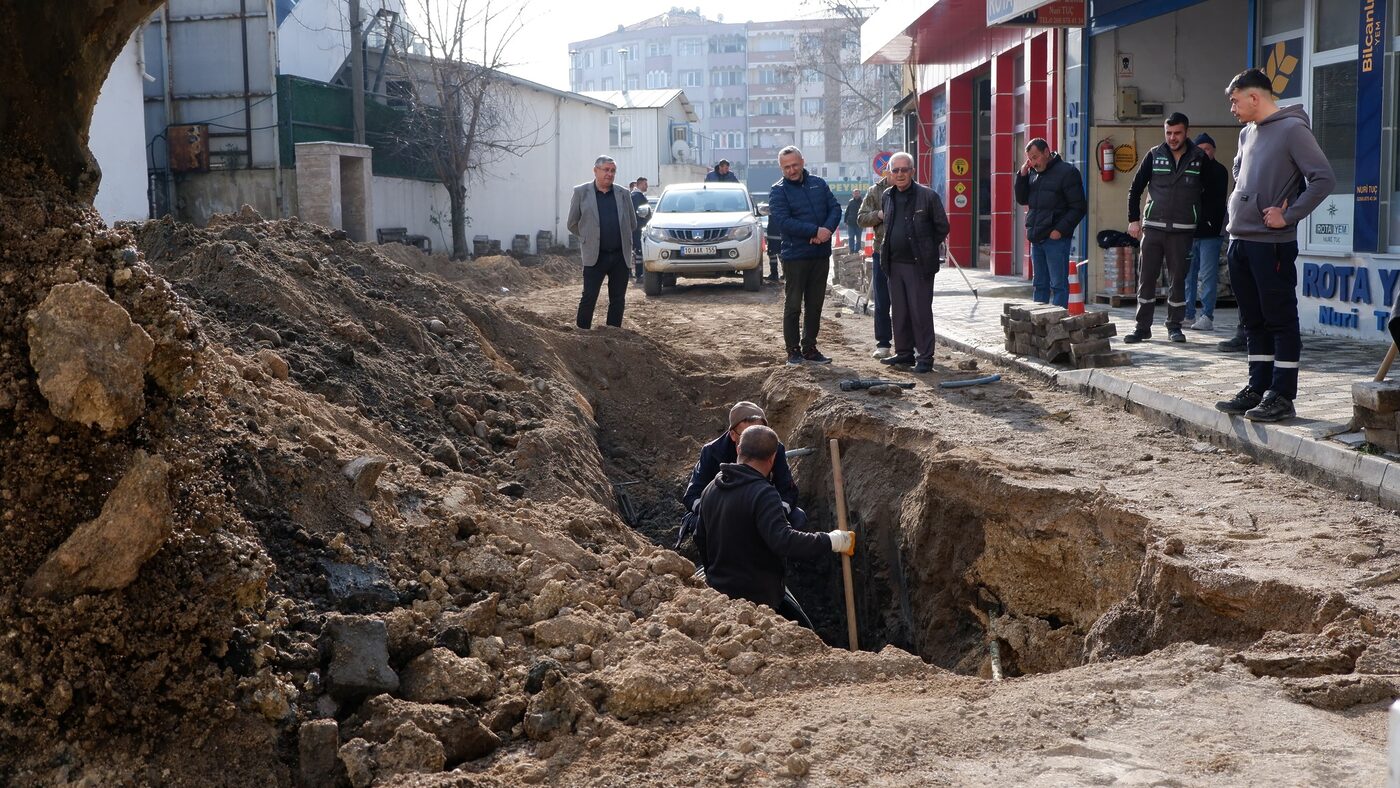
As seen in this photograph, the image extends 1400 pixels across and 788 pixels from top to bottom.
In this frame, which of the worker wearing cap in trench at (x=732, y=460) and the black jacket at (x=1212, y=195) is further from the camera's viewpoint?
the black jacket at (x=1212, y=195)

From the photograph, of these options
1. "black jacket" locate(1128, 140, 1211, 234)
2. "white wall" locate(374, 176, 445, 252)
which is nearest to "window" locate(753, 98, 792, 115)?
"white wall" locate(374, 176, 445, 252)

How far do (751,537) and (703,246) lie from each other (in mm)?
13767

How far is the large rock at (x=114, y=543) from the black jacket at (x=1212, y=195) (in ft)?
31.2

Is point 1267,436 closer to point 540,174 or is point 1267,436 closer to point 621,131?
point 540,174

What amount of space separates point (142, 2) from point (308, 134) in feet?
68.6

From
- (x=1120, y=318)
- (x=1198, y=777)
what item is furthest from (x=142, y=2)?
(x=1120, y=318)

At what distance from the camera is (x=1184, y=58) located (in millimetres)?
15047

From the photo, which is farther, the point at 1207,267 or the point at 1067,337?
the point at 1207,267

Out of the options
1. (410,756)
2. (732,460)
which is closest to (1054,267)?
(732,460)

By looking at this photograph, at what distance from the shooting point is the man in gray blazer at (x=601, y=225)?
1226cm

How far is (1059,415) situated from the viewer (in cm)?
855

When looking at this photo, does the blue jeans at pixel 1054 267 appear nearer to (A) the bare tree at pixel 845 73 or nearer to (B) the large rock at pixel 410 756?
(B) the large rock at pixel 410 756

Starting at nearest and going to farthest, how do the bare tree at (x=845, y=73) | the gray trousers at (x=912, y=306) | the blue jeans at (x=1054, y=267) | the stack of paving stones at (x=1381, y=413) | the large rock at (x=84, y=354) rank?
the large rock at (x=84, y=354)
the stack of paving stones at (x=1381, y=413)
the gray trousers at (x=912, y=306)
the blue jeans at (x=1054, y=267)
the bare tree at (x=845, y=73)

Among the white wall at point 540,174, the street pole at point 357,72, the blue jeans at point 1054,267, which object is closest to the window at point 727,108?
the white wall at point 540,174
